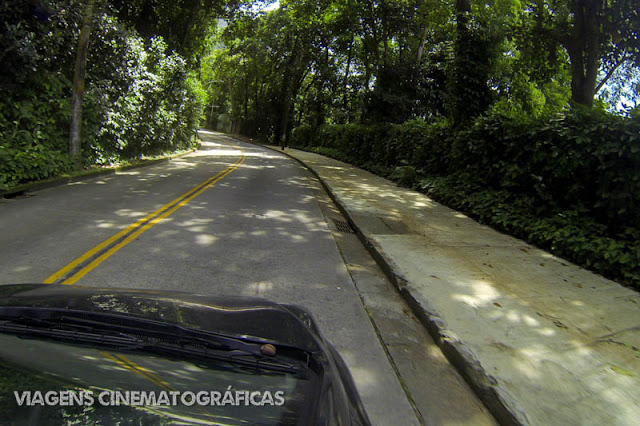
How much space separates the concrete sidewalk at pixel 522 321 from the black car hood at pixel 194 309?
5.92ft

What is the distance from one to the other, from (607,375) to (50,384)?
386cm

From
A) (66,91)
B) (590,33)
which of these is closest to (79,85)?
(66,91)

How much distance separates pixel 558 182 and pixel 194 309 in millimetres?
7595

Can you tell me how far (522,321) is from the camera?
4.39m

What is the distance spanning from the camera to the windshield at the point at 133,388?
1.22m

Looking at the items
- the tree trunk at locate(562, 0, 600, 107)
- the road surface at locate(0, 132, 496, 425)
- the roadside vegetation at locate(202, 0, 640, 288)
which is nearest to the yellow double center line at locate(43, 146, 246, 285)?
the road surface at locate(0, 132, 496, 425)

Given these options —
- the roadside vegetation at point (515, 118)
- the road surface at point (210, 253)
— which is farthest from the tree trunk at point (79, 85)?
the roadside vegetation at point (515, 118)

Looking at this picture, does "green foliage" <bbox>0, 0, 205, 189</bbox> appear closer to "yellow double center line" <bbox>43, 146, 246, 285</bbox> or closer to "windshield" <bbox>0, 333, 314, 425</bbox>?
"yellow double center line" <bbox>43, 146, 246, 285</bbox>

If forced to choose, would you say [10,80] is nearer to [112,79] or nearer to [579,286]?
[112,79]

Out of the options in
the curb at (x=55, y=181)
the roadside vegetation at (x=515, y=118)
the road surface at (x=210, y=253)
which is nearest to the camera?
the road surface at (x=210, y=253)

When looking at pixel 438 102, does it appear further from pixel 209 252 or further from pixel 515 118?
pixel 209 252

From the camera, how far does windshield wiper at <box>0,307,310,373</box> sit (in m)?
1.71

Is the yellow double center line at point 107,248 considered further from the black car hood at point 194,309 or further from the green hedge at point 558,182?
the green hedge at point 558,182

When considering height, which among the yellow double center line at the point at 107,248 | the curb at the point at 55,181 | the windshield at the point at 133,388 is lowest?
the curb at the point at 55,181
